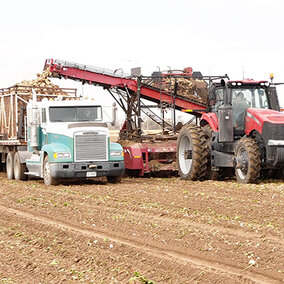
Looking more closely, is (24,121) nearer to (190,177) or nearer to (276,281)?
(190,177)

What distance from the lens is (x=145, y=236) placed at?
8.56 m

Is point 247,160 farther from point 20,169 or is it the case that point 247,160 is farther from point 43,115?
point 20,169

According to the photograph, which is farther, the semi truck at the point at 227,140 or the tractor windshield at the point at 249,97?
the tractor windshield at the point at 249,97

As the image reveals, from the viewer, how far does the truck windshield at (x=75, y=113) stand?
16.9 meters

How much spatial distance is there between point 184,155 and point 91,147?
2478 millimetres

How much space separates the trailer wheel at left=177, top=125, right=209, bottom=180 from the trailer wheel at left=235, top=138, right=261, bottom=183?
1.26 meters

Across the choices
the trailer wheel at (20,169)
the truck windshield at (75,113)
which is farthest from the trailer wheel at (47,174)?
the trailer wheel at (20,169)

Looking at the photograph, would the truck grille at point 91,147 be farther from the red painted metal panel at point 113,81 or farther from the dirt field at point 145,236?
the red painted metal panel at point 113,81

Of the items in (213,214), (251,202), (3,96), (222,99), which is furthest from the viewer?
(3,96)

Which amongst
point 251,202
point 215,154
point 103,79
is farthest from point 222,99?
point 103,79

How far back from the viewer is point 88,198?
1280 centimetres

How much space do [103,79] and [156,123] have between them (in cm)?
253

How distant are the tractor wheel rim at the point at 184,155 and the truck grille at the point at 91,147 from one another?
2099 millimetres

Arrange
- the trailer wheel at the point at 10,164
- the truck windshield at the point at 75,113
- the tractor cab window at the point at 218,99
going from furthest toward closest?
the trailer wheel at the point at 10,164
the truck windshield at the point at 75,113
the tractor cab window at the point at 218,99
